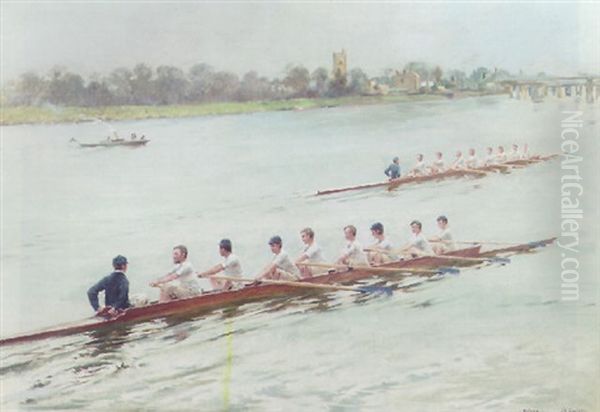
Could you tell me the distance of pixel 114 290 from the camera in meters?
2.41

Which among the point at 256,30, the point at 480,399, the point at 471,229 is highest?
the point at 256,30

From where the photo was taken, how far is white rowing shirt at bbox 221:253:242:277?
8.09 ft

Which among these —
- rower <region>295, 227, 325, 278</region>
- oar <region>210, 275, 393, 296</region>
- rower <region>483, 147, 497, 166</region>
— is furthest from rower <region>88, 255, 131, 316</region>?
rower <region>483, 147, 497, 166</region>

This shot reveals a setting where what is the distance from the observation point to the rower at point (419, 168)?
Answer: 2.57 meters

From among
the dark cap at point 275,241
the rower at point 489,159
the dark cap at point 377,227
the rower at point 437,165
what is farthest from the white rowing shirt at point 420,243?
the dark cap at point 275,241

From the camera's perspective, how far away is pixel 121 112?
98.5 inches

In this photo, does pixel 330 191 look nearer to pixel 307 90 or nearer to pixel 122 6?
pixel 307 90

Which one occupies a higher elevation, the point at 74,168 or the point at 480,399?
the point at 74,168

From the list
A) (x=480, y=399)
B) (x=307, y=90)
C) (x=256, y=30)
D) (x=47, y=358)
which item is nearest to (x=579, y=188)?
(x=480, y=399)

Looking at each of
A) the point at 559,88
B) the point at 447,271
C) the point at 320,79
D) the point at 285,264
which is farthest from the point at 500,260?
the point at 320,79

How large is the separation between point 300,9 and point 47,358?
52.4 inches

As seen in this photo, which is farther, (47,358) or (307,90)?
(307,90)

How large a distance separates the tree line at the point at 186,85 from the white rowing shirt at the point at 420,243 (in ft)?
1.62

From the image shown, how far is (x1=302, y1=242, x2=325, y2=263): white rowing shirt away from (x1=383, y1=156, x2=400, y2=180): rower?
33 centimetres
